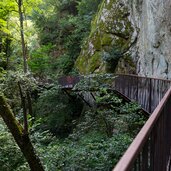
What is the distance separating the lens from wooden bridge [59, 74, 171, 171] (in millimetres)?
1687

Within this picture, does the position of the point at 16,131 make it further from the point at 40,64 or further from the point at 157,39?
the point at 40,64

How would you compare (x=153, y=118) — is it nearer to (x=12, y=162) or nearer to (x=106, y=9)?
(x=12, y=162)

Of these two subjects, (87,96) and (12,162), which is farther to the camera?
(87,96)

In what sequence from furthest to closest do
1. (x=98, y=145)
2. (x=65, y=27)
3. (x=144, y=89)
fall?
(x=65, y=27), (x=144, y=89), (x=98, y=145)

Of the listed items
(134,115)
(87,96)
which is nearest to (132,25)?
(87,96)

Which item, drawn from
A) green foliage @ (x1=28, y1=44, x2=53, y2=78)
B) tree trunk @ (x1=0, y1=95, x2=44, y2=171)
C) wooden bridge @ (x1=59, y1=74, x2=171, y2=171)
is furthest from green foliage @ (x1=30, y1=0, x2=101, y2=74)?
tree trunk @ (x1=0, y1=95, x2=44, y2=171)

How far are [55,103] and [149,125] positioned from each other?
57.3ft

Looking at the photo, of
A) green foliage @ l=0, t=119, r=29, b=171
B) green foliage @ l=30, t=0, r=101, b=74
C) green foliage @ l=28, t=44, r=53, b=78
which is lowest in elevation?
green foliage @ l=0, t=119, r=29, b=171

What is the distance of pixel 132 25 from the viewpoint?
20000 mm

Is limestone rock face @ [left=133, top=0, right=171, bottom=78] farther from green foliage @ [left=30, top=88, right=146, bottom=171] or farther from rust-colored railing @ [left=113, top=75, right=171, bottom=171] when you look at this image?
green foliage @ [left=30, top=88, right=146, bottom=171]

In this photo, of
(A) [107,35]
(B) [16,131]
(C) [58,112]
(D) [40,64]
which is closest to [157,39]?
(B) [16,131]

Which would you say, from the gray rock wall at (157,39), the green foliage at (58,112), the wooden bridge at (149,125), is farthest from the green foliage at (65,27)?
the gray rock wall at (157,39)

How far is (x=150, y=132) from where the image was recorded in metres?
2.17

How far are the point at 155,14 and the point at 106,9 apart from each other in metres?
10.7
